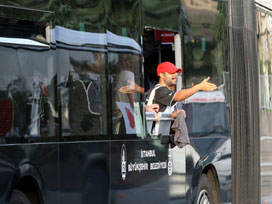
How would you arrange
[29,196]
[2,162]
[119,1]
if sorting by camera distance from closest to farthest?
[2,162], [29,196], [119,1]

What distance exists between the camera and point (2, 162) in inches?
255

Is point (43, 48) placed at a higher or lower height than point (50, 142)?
higher

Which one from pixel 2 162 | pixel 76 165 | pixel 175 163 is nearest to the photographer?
pixel 2 162

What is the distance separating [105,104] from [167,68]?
5.99 ft

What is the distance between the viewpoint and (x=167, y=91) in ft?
31.6

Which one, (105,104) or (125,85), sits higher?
(125,85)

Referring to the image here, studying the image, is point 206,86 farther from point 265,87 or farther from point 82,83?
point 82,83

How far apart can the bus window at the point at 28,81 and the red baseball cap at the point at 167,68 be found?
8.90 feet

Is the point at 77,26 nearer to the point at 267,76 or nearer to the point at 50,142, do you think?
the point at 50,142

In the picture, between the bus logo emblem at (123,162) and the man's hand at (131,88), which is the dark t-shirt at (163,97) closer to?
the man's hand at (131,88)

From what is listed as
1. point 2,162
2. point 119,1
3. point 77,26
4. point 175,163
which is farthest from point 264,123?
point 2,162

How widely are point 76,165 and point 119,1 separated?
188 cm

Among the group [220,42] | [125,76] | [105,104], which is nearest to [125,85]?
[125,76]

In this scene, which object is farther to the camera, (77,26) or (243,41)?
(243,41)
